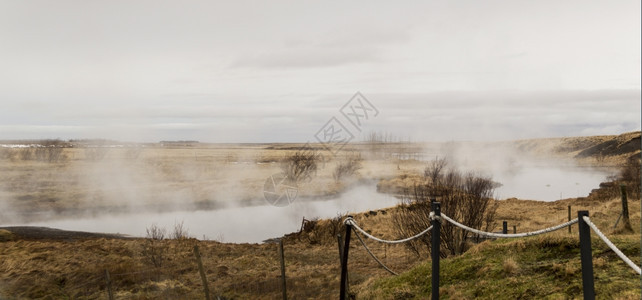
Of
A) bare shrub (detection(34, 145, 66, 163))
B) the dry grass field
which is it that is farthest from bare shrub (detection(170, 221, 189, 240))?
bare shrub (detection(34, 145, 66, 163))

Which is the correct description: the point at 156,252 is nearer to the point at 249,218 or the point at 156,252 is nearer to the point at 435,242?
the point at 249,218

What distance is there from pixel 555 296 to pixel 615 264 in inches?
64.1

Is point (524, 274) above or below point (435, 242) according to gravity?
below

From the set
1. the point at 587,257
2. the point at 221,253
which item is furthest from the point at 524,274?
the point at 221,253

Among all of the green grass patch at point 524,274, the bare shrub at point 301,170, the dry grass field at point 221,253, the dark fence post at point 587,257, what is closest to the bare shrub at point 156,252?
the dry grass field at point 221,253

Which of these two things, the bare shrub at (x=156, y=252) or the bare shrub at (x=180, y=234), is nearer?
the bare shrub at (x=156, y=252)

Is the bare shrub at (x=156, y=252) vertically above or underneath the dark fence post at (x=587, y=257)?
underneath

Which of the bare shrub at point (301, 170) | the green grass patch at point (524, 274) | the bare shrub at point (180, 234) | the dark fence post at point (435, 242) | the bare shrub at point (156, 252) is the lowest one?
the bare shrub at point (180, 234)

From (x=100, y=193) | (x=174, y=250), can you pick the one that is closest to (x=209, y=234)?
(x=174, y=250)

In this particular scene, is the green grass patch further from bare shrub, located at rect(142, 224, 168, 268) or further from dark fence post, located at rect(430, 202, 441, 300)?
bare shrub, located at rect(142, 224, 168, 268)

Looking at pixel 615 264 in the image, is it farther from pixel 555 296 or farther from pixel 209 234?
pixel 209 234

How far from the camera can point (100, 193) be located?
5253 cm

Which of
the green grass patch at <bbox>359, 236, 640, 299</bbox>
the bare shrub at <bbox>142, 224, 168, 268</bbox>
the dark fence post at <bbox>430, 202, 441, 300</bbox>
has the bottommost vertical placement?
the bare shrub at <bbox>142, 224, 168, 268</bbox>

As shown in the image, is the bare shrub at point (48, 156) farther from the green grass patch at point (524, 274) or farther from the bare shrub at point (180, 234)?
the green grass patch at point (524, 274)
